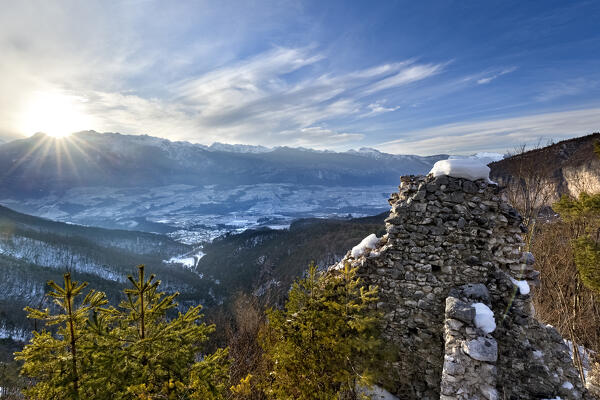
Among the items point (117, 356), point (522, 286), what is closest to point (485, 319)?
point (522, 286)

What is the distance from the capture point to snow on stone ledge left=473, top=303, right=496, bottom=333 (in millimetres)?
6328

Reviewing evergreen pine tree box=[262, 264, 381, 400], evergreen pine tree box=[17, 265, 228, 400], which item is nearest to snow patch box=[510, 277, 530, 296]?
evergreen pine tree box=[262, 264, 381, 400]

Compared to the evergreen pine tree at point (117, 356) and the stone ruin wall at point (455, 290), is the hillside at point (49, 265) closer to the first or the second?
the evergreen pine tree at point (117, 356)

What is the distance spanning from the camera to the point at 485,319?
6398 millimetres

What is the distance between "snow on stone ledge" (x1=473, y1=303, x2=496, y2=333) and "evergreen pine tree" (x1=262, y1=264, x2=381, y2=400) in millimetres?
2296

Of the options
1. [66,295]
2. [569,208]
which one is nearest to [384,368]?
[66,295]

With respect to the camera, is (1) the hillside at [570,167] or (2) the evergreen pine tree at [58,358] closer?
(2) the evergreen pine tree at [58,358]

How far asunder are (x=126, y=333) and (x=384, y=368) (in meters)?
6.59

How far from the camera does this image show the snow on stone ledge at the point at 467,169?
7.56 metres

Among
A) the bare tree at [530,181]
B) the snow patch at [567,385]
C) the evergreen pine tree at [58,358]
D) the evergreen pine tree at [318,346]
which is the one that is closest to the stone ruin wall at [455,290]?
the snow patch at [567,385]

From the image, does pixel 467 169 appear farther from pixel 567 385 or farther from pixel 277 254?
pixel 277 254

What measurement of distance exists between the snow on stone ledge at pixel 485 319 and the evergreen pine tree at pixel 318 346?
2.30m

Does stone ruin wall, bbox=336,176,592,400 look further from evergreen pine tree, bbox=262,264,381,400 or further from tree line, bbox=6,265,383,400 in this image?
evergreen pine tree, bbox=262,264,381,400

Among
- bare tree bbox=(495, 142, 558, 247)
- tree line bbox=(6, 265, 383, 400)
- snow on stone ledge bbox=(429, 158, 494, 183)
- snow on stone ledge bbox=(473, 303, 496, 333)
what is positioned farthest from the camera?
bare tree bbox=(495, 142, 558, 247)
